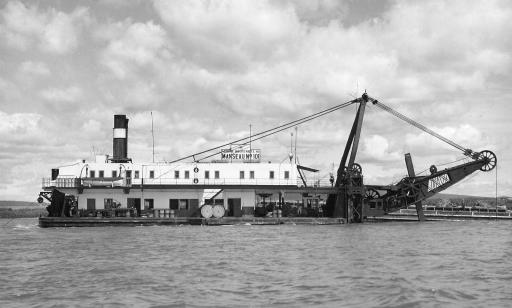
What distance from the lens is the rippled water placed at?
18781mm

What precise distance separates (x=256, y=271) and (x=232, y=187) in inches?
1167

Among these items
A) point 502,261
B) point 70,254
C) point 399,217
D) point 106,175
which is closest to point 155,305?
point 70,254

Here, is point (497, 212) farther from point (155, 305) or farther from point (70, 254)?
point (155, 305)

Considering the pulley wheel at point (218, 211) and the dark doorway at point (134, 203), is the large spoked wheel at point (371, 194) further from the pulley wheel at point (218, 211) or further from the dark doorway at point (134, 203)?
the dark doorway at point (134, 203)

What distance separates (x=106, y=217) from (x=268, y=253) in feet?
80.8

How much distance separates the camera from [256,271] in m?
24.0

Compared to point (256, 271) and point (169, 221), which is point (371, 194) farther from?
point (256, 271)

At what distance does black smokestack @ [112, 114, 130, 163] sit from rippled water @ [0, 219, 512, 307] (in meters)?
18.8

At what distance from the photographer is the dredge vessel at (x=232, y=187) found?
53125 millimetres

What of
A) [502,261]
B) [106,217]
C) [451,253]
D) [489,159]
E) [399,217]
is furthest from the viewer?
[399,217]

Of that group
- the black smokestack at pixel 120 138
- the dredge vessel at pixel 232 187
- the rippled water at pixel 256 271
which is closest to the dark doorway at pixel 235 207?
the dredge vessel at pixel 232 187

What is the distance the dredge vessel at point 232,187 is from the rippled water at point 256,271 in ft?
47.6

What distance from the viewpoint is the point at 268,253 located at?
29.8 m

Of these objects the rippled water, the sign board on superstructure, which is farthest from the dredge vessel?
the rippled water
